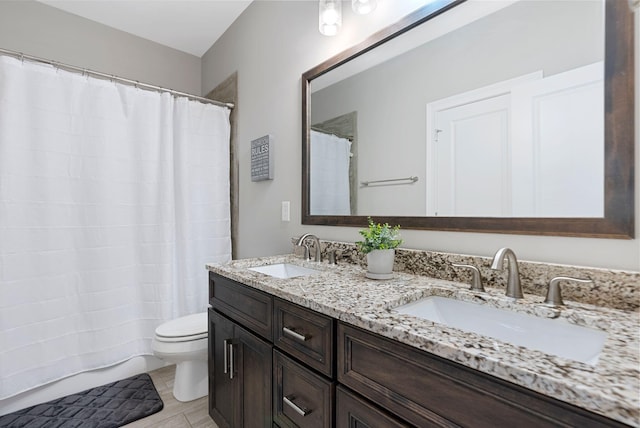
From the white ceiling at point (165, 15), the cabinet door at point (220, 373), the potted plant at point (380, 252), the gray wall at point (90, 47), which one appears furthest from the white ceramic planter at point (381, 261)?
the gray wall at point (90, 47)

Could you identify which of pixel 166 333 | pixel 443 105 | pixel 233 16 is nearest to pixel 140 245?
pixel 166 333

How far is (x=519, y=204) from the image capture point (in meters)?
0.96

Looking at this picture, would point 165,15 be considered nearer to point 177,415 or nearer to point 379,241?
point 379,241

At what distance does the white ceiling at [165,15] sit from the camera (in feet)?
7.19

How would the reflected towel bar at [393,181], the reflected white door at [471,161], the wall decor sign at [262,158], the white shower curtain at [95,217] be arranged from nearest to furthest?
the reflected white door at [471,161], the reflected towel bar at [393,181], the white shower curtain at [95,217], the wall decor sign at [262,158]

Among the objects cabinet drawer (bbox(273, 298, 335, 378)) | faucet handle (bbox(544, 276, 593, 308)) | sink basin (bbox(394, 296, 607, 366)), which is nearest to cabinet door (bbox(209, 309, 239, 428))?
cabinet drawer (bbox(273, 298, 335, 378))

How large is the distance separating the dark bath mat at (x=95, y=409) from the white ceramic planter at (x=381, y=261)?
1.55 m

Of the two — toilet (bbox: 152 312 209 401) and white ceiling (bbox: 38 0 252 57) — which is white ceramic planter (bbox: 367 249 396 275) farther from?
white ceiling (bbox: 38 0 252 57)

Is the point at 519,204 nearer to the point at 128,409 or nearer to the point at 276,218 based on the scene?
the point at 276,218

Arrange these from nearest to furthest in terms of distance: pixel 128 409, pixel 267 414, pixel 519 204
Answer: pixel 519 204
pixel 267 414
pixel 128 409

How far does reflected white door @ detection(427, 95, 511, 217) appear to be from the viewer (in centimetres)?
101

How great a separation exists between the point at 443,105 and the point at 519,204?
0.47 meters

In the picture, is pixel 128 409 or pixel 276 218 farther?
pixel 276 218

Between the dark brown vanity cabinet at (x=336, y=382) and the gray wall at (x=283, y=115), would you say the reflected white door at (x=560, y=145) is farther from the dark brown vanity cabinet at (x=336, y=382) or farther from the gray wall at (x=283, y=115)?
the dark brown vanity cabinet at (x=336, y=382)
